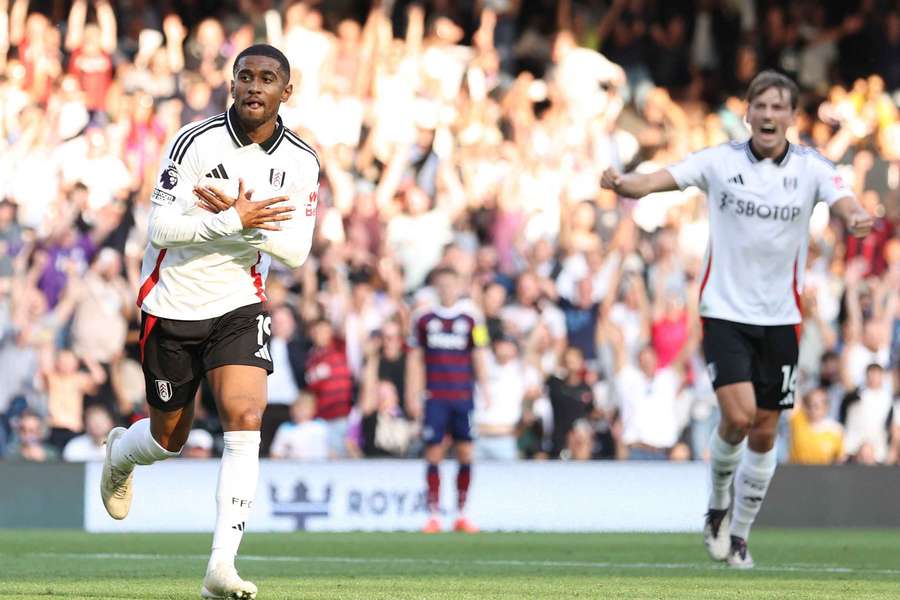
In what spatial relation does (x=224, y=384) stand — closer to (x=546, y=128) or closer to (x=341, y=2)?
(x=546, y=128)

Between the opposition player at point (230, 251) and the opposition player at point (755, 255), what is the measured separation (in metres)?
2.82

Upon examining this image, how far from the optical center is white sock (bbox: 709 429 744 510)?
10.5 m

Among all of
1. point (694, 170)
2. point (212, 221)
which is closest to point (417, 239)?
point (694, 170)

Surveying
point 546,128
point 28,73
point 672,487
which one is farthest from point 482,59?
point 672,487

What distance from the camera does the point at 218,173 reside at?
8141 millimetres

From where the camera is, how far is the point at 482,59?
853 inches

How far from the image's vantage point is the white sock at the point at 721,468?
10.5 m

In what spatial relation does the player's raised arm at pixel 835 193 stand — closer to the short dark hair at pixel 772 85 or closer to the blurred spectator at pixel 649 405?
the short dark hair at pixel 772 85

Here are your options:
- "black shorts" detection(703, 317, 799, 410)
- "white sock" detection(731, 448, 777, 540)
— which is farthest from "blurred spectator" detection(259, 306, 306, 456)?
"black shorts" detection(703, 317, 799, 410)

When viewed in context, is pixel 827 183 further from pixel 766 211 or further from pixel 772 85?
pixel 772 85

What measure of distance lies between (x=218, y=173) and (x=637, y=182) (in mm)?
2747

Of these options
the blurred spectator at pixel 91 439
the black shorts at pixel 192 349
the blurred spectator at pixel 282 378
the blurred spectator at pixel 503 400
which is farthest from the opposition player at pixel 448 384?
the black shorts at pixel 192 349

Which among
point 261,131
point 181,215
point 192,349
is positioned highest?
point 261,131

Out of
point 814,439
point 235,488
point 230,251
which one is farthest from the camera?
point 814,439
